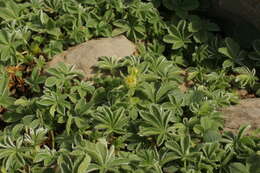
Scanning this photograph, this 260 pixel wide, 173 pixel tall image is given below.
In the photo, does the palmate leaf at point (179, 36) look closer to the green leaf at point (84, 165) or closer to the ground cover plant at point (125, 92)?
the ground cover plant at point (125, 92)

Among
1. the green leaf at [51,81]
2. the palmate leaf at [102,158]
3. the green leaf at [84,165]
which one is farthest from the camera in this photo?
the green leaf at [51,81]

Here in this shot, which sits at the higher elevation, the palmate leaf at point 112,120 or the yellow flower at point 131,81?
the yellow flower at point 131,81

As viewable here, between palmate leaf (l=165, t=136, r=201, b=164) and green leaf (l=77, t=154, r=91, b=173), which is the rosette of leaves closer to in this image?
palmate leaf (l=165, t=136, r=201, b=164)

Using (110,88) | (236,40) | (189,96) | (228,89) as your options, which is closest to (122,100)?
(110,88)

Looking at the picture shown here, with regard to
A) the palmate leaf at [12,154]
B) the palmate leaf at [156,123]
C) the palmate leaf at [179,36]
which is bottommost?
the palmate leaf at [12,154]

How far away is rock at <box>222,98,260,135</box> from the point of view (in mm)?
3238

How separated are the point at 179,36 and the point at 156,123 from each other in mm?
1196

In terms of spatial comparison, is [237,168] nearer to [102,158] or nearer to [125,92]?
[102,158]

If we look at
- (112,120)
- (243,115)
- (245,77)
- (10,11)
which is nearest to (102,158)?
(112,120)

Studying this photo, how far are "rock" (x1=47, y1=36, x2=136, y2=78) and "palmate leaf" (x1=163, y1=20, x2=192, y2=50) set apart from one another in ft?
1.19

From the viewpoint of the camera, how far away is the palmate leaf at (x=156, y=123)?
312 centimetres

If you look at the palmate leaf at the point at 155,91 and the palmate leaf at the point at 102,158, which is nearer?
the palmate leaf at the point at 102,158

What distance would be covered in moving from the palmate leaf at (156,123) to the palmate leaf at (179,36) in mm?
987

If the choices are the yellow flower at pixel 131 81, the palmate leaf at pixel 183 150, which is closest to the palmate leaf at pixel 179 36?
the yellow flower at pixel 131 81
